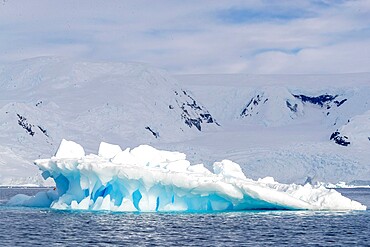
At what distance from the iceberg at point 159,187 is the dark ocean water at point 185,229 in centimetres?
82

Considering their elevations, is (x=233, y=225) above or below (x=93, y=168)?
below

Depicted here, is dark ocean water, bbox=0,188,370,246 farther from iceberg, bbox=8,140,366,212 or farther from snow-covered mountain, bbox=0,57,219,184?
snow-covered mountain, bbox=0,57,219,184

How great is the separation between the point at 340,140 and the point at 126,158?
212 ft

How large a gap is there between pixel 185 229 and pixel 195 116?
105 metres

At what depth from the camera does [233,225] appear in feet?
131

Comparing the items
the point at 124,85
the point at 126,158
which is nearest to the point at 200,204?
the point at 126,158

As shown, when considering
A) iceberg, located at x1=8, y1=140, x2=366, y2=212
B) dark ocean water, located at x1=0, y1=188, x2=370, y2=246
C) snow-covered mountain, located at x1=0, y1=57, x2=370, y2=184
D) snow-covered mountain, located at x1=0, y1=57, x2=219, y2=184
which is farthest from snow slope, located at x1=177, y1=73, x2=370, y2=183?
dark ocean water, located at x1=0, y1=188, x2=370, y2=246

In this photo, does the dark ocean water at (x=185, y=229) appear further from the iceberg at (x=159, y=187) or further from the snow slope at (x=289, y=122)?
the snow slope at (x=289, y=122)

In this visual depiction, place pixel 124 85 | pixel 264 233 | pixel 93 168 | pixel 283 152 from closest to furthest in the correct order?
pixel 264 233 < pixel 93 168 < pixel 283 152 < pixel 124 85

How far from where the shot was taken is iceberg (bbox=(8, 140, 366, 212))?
4297cm

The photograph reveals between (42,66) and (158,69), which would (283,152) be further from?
(42,66)

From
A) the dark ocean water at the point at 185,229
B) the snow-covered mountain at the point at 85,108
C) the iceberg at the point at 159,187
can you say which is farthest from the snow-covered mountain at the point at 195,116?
the dark ocean water at the point at 185,229

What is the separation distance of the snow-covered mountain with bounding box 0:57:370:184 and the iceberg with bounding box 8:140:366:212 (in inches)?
1885

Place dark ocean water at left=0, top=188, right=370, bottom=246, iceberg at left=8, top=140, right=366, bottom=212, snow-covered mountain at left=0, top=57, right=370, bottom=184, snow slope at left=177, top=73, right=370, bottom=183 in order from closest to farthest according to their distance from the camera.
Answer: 1. dark ocean water at left=0, top=188, right=370, bottom=246
2. iceberg at left=8, top=140, right=366, bottom=212
3. snow slope at left=177, top=73, right=370, bottom=183
4. snow-covered mountain at left=0, top=57, right=370, bottom=184
